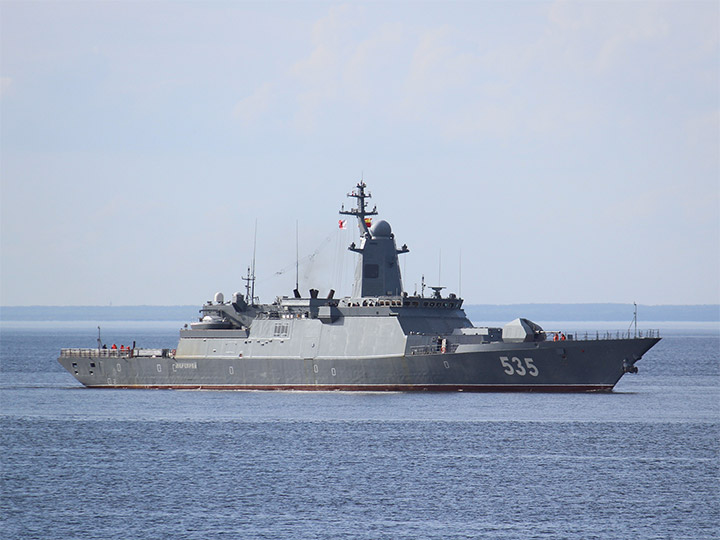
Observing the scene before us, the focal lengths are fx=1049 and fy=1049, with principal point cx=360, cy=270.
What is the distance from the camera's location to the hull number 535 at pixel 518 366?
52875 millimetres

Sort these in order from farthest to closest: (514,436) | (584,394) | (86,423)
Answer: (584,394) < (86,423) < (514,436)

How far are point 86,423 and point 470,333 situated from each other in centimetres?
2034

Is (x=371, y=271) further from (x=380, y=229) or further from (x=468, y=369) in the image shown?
(x=468, y=369)

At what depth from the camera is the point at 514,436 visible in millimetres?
41438

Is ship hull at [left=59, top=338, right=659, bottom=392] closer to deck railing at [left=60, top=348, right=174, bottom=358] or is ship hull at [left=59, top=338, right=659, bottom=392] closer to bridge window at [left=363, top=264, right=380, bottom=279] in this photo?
bridge window at [left=363, top=264, right=380, bottom=279]

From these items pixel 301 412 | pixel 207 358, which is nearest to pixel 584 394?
pixel 301 412

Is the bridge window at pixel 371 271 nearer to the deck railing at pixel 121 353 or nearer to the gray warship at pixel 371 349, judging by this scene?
the gray warship at pixel 371 349

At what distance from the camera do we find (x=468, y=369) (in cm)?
5316

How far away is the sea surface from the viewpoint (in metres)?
28.5

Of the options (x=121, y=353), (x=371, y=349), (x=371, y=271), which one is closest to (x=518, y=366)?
(x=371, y=349)

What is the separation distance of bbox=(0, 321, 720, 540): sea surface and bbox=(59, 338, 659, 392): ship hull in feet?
→ 2.73

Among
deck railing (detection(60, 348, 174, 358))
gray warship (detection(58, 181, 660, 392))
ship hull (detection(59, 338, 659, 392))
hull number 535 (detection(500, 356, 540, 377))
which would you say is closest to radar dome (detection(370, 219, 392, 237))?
gray warship (detection(58, 181, 660, 392))

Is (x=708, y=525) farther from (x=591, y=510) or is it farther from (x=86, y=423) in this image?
(x=86, y=423)

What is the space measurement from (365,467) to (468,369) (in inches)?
720
